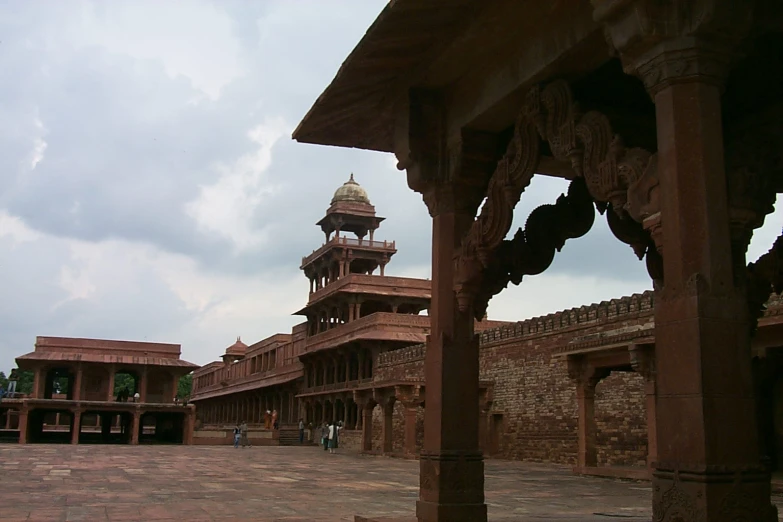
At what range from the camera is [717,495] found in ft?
10.2

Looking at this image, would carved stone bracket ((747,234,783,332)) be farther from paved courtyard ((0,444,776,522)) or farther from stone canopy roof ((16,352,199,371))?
stone canopy roof ((16,352,199,371))

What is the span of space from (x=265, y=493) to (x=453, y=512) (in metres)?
7.05

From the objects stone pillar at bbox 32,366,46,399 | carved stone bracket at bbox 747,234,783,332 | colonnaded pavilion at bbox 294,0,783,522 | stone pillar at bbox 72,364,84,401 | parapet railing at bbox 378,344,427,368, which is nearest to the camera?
colonnaded pavilion at bbox 294,0,783,522

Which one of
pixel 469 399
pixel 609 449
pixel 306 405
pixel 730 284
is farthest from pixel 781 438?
pixel 306 405

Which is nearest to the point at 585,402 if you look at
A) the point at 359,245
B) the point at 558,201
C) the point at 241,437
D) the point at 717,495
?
the point at 558,201

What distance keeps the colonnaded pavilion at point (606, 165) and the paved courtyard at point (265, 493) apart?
6.64 feet

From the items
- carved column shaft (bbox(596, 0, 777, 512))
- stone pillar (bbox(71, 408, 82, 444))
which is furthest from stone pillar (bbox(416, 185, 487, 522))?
stone pillar (bbox(71, 408, 82, 444))

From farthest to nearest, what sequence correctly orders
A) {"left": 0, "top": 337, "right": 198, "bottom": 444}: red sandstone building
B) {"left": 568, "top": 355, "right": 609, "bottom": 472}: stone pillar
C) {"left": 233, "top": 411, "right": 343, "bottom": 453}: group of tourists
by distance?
{"left": 0, "top": 337, "right": 198, "bottom": 444}: red sandstone building, {"left": 233, "top": 411, "right": 343, "bottom": 453}: group of tourists, {"left": 568, "top": 355, "right": 609, "bottom": 472}: stone pillar

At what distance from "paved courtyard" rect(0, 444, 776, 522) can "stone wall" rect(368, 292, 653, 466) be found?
1930 millimetres

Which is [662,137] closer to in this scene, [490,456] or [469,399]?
[469,399]

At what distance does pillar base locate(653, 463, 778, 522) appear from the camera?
3.12m

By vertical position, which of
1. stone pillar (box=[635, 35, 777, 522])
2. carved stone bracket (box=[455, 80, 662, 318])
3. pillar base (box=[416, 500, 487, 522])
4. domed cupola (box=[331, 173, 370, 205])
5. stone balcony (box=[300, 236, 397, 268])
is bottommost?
pillar base (box=[416, 500, 487, 522])

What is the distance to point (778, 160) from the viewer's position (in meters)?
4.36

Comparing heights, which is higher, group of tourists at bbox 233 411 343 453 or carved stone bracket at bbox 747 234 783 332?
carved stone bracket at bbox 747 234 783 332
